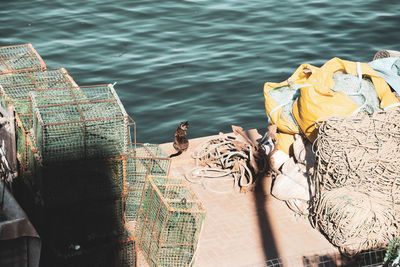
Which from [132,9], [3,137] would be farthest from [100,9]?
[3,137]

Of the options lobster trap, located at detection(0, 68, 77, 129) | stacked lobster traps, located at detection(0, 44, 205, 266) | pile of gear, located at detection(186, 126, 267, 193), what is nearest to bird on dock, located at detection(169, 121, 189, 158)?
pile of gear, located at detection(186, 126, 267, 193)

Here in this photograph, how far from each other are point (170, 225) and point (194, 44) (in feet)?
40.3

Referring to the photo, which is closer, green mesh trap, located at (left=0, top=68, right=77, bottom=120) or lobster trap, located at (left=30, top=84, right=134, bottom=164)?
lobster trap, located at (left=30, top=84, right=134, bottom=164)

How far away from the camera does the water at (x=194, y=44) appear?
14406 mm

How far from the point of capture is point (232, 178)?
8.48 metres

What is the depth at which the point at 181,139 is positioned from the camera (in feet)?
29.1

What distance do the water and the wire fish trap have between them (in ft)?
15.1

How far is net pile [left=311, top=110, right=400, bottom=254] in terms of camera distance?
678 cm

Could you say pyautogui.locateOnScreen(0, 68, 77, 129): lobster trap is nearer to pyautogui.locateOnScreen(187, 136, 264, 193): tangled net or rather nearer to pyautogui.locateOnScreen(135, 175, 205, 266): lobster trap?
pyautogui.locateOnScreen(135, 175, 205, 266): lobster trap

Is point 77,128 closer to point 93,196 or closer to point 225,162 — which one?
point 93,196

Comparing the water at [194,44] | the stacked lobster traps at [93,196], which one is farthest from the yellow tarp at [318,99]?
the water at [194,44]

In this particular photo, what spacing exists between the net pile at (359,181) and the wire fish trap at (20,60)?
4.32m

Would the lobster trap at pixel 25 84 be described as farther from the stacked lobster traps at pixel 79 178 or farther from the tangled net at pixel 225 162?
the tangled net at pixel 225 162

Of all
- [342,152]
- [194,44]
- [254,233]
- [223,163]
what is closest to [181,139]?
[223,163]
